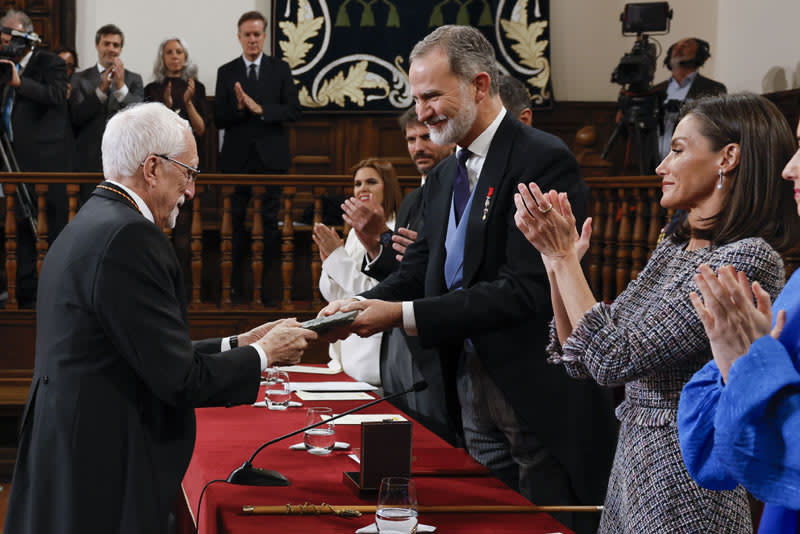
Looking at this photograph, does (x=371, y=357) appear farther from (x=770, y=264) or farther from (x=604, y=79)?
(x=604, y=79)

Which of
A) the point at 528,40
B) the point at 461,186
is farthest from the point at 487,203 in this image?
the point at 528,40

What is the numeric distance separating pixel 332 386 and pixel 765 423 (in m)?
2.40

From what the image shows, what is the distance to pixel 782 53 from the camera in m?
7.14

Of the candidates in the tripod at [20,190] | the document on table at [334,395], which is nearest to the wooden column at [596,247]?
the document on table at [334,395]

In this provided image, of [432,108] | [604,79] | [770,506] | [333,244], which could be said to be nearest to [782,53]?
[604,79]

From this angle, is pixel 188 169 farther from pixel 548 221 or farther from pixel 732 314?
pixel 732 314

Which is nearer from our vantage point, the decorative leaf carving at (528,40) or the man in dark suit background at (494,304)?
the man in dark suit background at (494,304)

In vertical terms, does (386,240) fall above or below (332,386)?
above

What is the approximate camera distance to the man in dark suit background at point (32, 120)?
225 inches

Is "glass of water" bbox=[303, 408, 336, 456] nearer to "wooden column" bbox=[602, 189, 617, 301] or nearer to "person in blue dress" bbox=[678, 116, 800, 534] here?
"person in blue dress" bbox=[678, 116, 800, 534]

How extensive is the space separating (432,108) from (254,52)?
13.7 ft

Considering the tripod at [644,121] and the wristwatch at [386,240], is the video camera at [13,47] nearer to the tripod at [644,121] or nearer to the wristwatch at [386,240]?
the wristwatch at [386,240]

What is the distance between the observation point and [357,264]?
423cm

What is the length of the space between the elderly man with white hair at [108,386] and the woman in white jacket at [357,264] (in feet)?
5.20
